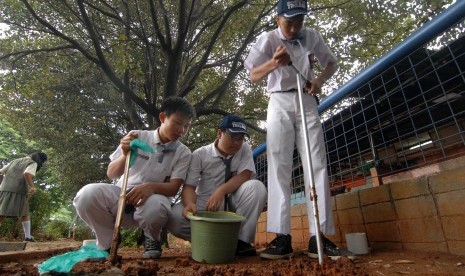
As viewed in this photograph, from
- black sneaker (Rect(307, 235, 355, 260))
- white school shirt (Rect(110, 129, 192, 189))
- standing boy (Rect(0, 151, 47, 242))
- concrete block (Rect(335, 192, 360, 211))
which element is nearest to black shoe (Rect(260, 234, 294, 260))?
black sneaker (Rect(307, 235, 355, 260))

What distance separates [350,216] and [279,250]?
74 centimetres

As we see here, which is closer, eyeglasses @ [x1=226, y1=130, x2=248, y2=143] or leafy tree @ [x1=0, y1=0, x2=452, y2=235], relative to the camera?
eyeglasses @ [x1=226, y1=130, x2=248, y2=143]

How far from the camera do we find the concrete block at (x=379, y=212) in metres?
2.16

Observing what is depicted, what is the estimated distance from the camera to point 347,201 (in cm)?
253

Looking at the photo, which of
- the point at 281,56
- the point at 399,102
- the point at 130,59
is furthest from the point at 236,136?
the point at 130,59

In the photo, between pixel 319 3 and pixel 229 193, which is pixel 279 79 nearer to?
pixel 229 193

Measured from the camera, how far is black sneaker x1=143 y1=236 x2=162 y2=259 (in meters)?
2.50

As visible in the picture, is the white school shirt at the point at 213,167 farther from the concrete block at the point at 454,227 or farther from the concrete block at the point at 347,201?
the concrete block at the point at 454,227

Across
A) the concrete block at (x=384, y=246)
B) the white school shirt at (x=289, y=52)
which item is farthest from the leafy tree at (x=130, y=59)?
the concrete block at (x=384, y=246)

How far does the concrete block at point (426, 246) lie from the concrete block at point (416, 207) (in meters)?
0.16

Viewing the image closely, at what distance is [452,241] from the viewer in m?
1.79

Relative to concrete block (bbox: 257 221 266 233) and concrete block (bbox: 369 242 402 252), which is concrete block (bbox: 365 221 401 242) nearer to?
concrete block (bbox: 369 242 402 252)

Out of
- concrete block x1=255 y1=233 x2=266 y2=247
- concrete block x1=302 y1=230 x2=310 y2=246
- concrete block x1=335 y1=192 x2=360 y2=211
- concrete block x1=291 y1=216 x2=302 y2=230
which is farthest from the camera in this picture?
concrete block x1=255 y1=233 x2=266 y2=247

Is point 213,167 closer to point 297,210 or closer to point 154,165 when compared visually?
point 154,165
